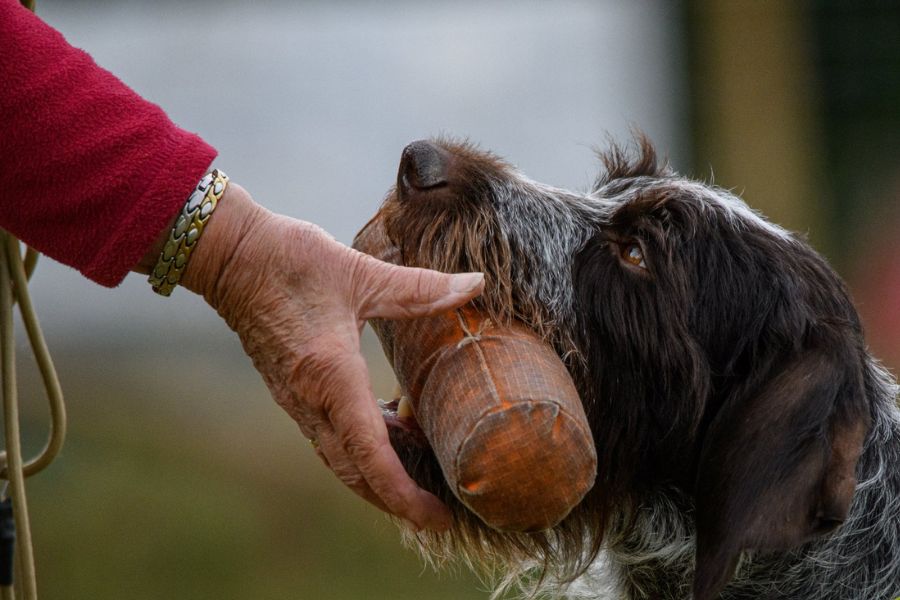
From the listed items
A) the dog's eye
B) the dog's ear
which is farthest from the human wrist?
the dog's ear

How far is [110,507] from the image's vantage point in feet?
21.5

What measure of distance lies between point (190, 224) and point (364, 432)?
1.58 ft

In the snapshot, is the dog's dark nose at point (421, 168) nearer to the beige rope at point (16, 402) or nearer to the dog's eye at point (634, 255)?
the dog's eye at point (634, 255)

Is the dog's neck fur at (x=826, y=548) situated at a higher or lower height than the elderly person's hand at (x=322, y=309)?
lower

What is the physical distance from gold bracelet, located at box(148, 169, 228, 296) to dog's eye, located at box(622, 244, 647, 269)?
942 millimetres

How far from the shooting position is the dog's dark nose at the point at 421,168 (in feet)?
8.34

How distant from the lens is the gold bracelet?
2184mm

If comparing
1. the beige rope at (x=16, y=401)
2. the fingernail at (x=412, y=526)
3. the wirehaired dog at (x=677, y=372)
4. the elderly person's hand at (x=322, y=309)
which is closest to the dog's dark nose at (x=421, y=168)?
the wirehaired dog at (x=677, y=372)

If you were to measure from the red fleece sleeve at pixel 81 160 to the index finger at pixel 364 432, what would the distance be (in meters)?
0.42

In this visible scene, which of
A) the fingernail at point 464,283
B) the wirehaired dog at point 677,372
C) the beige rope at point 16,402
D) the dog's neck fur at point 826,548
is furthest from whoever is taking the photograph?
the dog's neck fur at point 826,548

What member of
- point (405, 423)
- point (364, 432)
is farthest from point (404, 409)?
point (364, 432)

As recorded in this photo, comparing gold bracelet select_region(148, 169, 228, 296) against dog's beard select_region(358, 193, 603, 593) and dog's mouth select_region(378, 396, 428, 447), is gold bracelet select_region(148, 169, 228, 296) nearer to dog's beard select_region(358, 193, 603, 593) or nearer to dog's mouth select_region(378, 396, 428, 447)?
dog's beard select_region(358, 193, 603, 593)

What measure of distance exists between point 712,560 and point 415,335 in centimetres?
72

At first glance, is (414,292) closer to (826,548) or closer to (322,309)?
(322,309)
